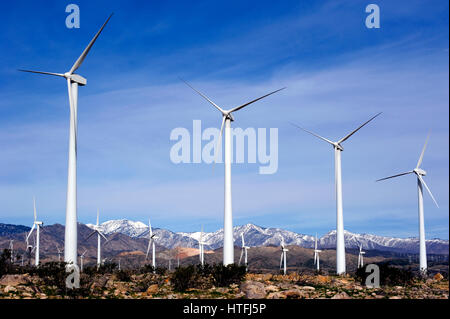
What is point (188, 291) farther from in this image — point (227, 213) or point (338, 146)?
point (338, 146)

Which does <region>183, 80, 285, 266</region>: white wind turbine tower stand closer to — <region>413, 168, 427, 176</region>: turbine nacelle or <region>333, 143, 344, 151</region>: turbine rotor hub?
<region>333, 143, 344, 151</region>: turbine rotor hub

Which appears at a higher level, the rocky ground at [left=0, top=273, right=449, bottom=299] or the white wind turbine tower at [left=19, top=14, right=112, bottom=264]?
the white wind turbine tower at [left=19, top=14, right=112, bottom=264]

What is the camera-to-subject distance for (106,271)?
52.8 m

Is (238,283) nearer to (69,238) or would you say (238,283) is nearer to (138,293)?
(138,293)

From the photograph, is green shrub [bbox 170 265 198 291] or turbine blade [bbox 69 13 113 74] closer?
green shrub [bbox 170 265 198 291]

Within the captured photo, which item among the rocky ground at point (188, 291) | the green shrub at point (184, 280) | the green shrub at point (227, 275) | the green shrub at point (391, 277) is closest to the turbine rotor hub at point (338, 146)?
the green shrub at point (391, 277)

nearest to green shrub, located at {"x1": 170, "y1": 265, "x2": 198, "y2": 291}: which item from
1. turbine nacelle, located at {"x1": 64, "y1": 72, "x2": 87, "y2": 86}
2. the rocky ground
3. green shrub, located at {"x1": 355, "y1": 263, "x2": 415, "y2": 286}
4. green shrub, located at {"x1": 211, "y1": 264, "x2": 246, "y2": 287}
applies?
the rocky ground

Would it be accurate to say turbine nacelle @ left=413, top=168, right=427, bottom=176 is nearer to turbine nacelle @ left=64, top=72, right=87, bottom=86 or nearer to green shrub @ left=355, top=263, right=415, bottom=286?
green shrub @ left=355, top=263, right=415, bottom=286

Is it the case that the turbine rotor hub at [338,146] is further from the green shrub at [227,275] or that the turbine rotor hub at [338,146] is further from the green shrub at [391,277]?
the green shrub at [227,275]

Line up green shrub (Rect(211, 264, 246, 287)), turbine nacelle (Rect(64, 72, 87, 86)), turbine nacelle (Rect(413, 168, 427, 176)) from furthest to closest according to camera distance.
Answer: turbine nacelle (Rect(413, 168, 427, 176)) < turbine nacelle (Rect(64, 72, 87, 86)) < green shrub (Rect(211, 264, 246, 287))

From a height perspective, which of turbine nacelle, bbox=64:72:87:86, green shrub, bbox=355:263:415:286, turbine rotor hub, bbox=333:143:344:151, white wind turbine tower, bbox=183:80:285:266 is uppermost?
turbine nacelle, bbox=64:72:87:86

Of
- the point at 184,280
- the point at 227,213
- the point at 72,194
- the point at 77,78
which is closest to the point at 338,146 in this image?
the point at 227,213

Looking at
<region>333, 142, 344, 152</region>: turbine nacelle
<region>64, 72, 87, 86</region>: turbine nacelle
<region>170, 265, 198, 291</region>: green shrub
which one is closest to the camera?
<region>170, 265, 198, 291</region>: green shrub
